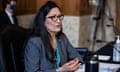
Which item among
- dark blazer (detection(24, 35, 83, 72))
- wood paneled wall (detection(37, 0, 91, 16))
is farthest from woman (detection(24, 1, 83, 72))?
wood paneled wall (detection(37, 0, 91, 16))

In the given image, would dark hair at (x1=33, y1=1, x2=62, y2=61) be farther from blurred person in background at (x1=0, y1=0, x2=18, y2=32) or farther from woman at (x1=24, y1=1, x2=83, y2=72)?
blurred person in background at (x1=0, y1=0, x2=18, y2=32)

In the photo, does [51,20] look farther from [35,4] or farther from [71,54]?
[35,4]

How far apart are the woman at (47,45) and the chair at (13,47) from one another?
0.16ft

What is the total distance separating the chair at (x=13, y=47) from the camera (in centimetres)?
170

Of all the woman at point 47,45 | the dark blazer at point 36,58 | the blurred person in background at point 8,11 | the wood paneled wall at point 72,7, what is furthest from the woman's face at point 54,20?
the wood paneled wall at point 72,7

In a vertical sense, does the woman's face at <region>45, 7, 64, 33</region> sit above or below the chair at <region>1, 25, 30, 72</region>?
above

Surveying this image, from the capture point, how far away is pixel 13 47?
1766mm

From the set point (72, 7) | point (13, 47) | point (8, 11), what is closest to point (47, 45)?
point (13, 47)

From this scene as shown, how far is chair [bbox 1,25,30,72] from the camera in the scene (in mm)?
1698

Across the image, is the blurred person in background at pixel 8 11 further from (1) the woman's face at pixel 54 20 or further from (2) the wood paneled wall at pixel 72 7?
(1) the woman's face at pixel 54 20

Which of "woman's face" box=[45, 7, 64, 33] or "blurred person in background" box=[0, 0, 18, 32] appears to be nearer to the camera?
"woman's face" box=[45, 7, 64, 33]

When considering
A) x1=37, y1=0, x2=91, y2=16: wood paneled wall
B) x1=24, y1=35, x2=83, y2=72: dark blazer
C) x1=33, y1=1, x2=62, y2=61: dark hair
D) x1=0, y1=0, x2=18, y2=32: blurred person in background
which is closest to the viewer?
x1=24, y1=35, x2=83, y2=72: dark blazer

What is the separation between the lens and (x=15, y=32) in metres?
1.82

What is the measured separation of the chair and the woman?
49 millimetres
